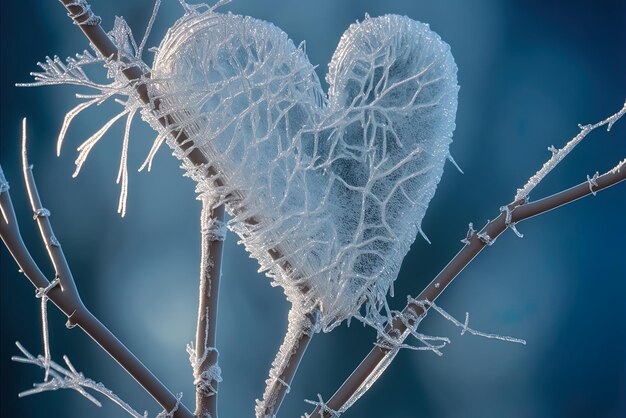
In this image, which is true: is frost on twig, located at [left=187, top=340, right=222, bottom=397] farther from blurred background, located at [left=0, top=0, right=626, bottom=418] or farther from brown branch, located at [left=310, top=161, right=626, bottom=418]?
blurred background, located at [left=0, top=0, right=626, bottom=418]

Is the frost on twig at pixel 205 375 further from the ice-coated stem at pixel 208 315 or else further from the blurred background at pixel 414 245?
the blurred background at pixel 414 245

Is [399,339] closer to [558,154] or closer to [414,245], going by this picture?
→ [558,154]

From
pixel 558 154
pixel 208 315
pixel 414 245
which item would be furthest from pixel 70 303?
pixel 414 245

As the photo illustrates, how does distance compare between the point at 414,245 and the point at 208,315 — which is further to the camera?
the point at 414,245

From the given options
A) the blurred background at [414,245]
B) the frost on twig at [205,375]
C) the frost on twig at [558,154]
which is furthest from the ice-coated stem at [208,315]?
the blurred background at [414,245]

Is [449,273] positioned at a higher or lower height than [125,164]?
lower
